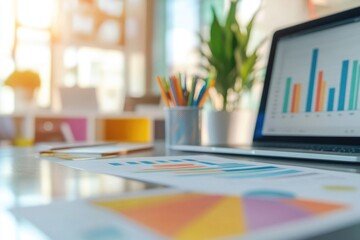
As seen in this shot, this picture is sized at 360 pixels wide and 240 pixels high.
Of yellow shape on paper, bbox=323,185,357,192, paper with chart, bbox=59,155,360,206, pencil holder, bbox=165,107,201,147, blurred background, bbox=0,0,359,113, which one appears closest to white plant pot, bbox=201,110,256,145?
pencil holder, bbox=165,107,201,147

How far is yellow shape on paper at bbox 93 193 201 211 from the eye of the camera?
0.28 metres

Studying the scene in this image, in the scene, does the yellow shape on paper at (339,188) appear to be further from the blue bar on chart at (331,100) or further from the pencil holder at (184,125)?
the pencil holder at (184,125)

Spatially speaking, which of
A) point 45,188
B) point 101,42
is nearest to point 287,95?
point 45,188

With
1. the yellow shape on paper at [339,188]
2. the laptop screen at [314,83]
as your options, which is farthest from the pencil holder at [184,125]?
the yellow shape on paper at [339,188]

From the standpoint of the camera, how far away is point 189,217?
248mm

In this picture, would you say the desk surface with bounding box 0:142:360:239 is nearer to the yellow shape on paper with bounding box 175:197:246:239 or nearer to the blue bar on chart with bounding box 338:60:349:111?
the yellow shape on paper with bounding box 175:197:246:239

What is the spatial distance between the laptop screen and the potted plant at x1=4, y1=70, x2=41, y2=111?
2.20 metres

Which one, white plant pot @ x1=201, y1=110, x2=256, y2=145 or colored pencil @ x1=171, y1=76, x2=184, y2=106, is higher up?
colored pencil @ x1=171, y1=76, x2=184, y2=106

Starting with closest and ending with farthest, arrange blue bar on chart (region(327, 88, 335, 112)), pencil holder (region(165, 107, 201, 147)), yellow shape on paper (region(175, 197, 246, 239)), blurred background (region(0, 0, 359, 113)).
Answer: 1. yellow shape on paper (region(175, 197, 246, 239))
2. blue bar on chart (region(327, 88, 335, 112))
3. pencil holder (region(165, 107, 201, 147))
4. blurred background (region(0, 0, 359, 113))

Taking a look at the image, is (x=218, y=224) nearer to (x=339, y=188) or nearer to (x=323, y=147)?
(x=339, y=188)

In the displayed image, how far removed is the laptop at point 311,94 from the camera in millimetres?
703

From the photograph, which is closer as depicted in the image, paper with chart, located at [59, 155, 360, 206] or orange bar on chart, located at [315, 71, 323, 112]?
paper with chart, located at [59, 155, 360, 206]

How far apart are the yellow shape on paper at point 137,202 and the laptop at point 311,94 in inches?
13.9

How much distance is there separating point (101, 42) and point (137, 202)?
467 centimetres
